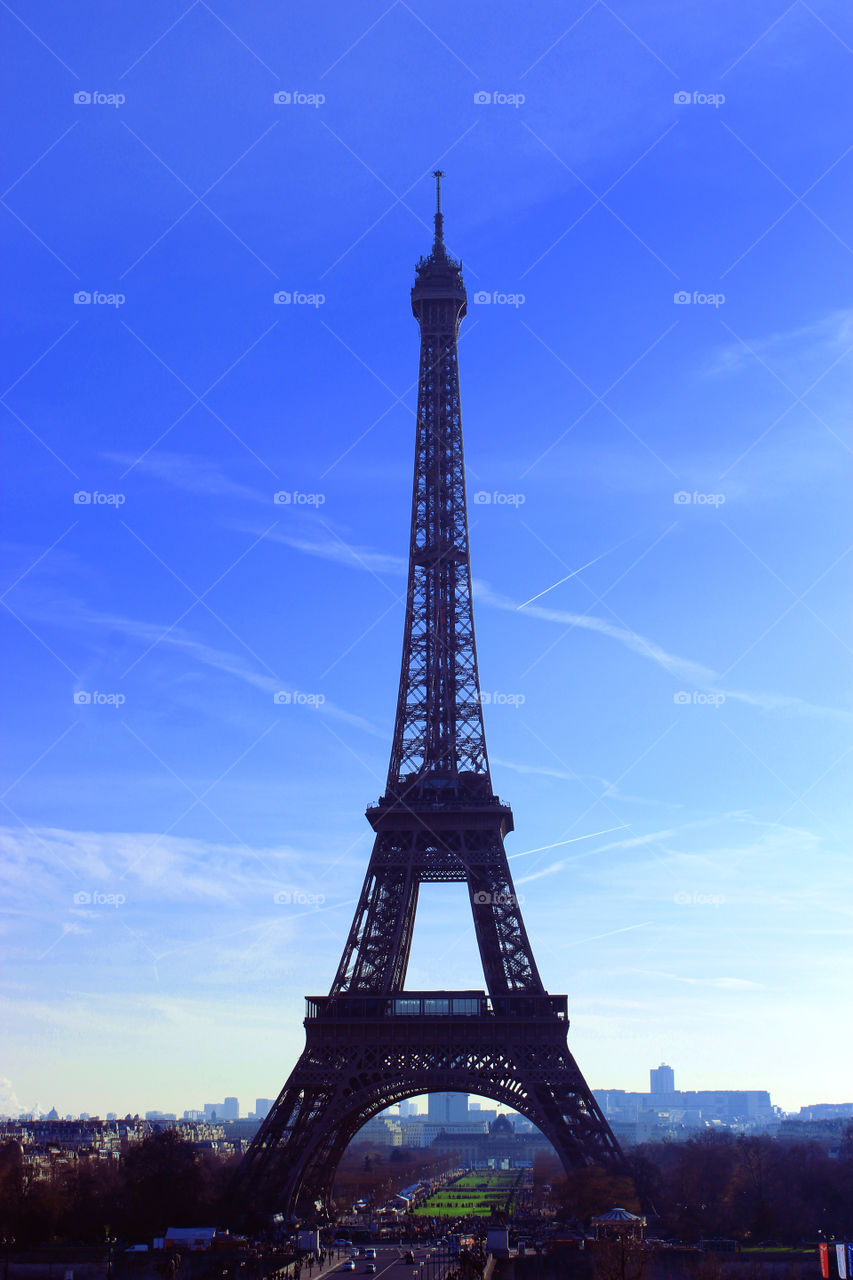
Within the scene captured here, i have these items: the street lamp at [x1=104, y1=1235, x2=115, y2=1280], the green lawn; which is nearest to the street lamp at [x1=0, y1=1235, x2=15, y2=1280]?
the street lamp at [x1=104, y1=1235, x2=115, y2=1280]

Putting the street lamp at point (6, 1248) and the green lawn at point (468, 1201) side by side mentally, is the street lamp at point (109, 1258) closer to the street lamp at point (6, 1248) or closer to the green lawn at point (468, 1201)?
the street lamp at point (6, 1248)

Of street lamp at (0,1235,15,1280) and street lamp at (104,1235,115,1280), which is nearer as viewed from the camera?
street lamp at (104,1235,115,1280)

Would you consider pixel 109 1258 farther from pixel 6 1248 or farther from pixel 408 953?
pixel 408 953

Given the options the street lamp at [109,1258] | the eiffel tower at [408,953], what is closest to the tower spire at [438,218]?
the eiffel tower at [408,953]

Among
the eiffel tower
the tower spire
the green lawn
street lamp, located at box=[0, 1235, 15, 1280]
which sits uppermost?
the tower spire

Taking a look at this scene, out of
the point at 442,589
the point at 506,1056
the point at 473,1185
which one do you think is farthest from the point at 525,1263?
the point at 473,1185

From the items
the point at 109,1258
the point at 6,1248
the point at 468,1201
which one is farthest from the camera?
the point at 468,1201

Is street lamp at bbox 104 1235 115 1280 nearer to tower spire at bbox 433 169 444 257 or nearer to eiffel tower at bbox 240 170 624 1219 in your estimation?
eiffel tower at bbox 240 170 624 1219

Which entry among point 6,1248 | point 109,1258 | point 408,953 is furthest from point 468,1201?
point 109,1258

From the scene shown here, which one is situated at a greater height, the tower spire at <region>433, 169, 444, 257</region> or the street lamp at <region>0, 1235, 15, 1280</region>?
the tower spire at <region>433, 169, 444, 257</region>
